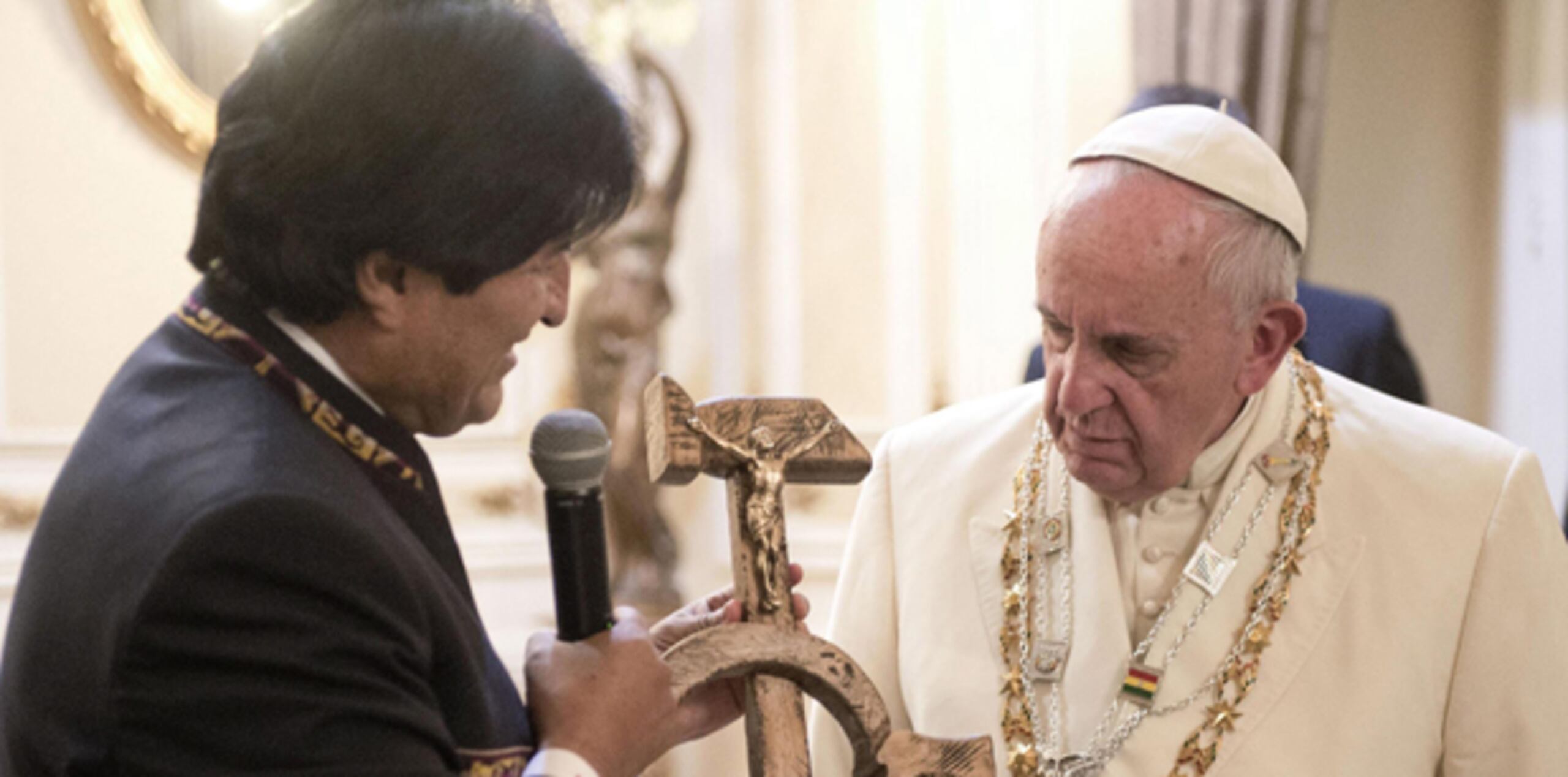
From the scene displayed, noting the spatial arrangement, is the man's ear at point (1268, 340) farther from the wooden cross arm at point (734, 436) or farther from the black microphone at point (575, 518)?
the black microphone at point (575, 518)

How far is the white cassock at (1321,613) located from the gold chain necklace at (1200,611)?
0.02m

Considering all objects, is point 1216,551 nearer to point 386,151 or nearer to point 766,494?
point 766,494

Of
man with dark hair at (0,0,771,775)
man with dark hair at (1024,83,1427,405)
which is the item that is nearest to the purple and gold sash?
man with dark hair at (0,0,771,775)

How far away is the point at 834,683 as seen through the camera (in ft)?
5.32

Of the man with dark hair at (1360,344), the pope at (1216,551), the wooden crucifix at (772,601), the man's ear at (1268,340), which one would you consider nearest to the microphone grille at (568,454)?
the wooden crucifix at (772,601)

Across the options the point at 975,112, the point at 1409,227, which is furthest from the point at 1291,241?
the point at 1409,227

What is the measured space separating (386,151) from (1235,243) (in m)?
1.22

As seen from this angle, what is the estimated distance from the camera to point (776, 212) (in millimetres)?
5371

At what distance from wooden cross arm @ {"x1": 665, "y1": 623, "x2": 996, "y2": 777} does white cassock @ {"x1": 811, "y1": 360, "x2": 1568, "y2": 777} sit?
0.54 meters

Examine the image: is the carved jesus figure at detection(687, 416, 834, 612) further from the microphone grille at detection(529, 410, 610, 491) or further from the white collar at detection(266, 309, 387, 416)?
the white collar at detection(266, 309, 387, 416)

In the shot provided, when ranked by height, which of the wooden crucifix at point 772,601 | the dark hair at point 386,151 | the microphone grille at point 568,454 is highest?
the dark hair at point 386,151

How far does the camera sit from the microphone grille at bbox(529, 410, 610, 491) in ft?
5.01

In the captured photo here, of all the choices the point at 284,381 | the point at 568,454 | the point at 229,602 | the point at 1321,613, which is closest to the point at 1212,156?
the point at 1321,613

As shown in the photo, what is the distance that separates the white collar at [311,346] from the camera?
4.81ft
